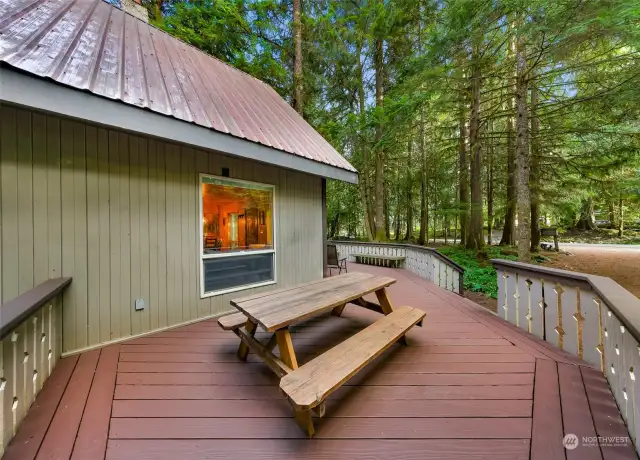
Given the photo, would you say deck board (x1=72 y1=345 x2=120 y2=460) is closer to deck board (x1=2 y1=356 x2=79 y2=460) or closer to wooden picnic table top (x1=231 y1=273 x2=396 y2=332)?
deck board (x1=2 y1=356 x2=79 y2=460)

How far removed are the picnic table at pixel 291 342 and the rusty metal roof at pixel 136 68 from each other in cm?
195

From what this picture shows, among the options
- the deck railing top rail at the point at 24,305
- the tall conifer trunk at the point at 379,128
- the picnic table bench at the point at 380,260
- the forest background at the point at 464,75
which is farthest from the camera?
the tall conifer trunk at the point at 379,128

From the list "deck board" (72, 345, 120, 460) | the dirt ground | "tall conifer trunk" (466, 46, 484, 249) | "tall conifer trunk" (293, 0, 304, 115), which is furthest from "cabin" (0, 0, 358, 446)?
the dirt ground

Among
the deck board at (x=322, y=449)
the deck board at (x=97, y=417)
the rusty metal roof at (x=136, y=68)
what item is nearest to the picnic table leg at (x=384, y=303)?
the deck board at (x=322, y=449)

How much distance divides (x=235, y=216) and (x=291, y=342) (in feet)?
7.21

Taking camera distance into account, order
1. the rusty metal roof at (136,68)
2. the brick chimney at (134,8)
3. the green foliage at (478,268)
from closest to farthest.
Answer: the rusty metal roof at (136,68) < the brick chimney at (134,8) < the green foliage at (478,268)

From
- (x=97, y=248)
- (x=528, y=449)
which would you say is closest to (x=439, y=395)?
(x=528, y=449)

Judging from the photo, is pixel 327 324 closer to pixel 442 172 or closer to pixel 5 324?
pixel 5 324

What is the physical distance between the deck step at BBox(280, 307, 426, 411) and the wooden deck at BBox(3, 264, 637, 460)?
0.30 m

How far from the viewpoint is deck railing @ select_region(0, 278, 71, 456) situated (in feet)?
4.18

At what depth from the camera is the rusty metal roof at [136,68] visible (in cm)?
199

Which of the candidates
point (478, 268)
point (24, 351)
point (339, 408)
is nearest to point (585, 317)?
point (339, 408)

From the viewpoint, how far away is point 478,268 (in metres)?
7.36

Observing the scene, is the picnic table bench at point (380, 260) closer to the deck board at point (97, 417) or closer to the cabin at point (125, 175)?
the cabin at point (125, 175)
